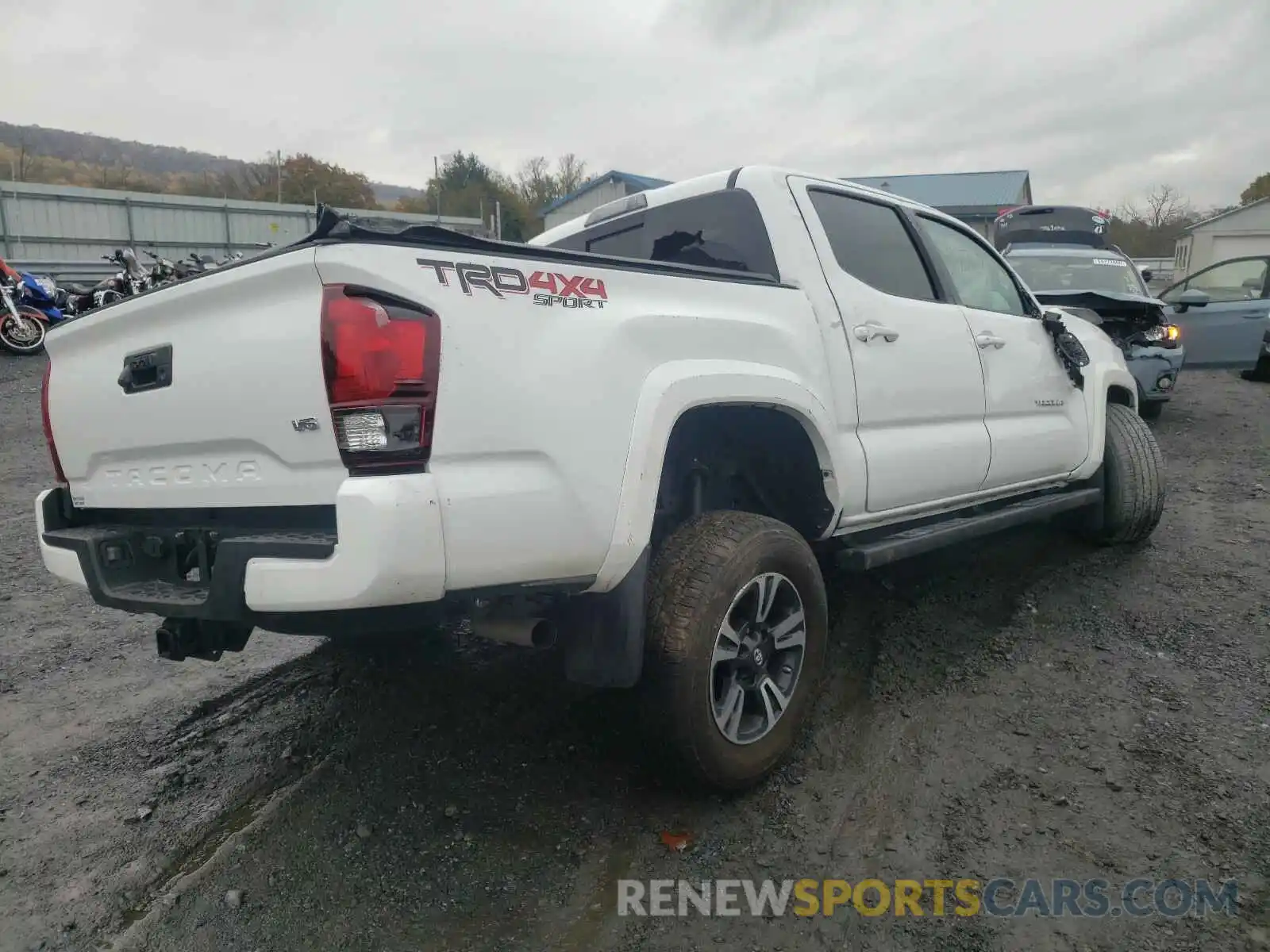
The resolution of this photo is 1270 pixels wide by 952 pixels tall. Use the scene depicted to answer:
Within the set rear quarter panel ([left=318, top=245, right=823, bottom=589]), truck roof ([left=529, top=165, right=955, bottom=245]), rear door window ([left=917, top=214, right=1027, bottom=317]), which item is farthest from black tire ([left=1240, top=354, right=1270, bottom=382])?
rear quarter panel ([left=318, top=245, right=823, bottom=589])

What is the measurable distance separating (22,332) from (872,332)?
40.3 ft

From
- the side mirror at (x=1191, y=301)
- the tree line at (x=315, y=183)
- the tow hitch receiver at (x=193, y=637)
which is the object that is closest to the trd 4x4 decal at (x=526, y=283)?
the tow hitch receiver at (x=193, y=637)

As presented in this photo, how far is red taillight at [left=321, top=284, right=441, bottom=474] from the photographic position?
6.33ft

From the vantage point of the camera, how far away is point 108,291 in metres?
12.2

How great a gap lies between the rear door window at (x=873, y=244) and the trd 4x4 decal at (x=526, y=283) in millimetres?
1357

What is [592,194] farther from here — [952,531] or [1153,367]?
[952,531]

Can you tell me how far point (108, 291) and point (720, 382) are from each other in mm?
12448

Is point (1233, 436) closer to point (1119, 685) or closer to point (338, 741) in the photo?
point (1119, 685)

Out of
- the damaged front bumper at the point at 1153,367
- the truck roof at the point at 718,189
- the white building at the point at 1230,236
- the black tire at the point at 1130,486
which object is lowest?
the black tire at the point at 1130,486

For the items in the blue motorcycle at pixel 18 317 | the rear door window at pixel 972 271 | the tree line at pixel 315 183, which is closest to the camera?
the rear door window at pixel 972 271

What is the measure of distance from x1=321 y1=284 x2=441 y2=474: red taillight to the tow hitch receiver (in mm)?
854

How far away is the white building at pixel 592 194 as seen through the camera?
112ft

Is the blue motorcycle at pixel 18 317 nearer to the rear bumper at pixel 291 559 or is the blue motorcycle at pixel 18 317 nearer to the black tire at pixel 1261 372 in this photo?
the rear bumper at pixel 291 559

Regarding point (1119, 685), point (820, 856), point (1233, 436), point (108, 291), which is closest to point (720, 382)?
point (820, 856)
